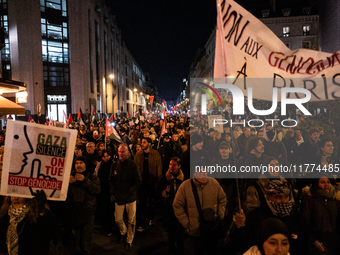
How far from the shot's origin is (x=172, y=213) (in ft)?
14.1

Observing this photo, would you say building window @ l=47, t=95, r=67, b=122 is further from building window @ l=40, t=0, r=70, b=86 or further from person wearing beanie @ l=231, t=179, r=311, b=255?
person wearing beanie @ l=231, t=179, r=311, b=255

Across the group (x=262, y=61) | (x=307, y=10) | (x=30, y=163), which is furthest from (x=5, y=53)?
(x=307, y=10)

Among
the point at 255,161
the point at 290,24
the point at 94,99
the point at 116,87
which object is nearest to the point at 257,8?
the point at 290,24

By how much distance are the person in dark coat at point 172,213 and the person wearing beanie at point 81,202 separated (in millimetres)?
1218

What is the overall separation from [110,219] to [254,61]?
171 inches

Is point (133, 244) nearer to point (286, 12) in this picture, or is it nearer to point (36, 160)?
point (36, 160)

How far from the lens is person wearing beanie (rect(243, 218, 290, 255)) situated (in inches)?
96.8

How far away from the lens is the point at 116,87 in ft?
185

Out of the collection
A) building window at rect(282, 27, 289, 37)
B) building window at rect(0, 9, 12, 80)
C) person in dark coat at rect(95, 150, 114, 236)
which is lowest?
person in dark coat at rect(95, 150, 114, 236)

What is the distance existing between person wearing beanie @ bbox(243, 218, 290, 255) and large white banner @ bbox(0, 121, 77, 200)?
230 centimetres

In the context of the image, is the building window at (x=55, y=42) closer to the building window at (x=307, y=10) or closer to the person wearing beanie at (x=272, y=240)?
the person wearing beanie at (x=272, y=240)

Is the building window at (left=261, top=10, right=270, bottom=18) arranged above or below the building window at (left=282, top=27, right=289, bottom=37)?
above

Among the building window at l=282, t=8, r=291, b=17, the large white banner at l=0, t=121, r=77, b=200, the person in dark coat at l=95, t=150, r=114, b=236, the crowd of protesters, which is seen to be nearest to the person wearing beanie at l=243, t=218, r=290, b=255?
the crowd of protesters

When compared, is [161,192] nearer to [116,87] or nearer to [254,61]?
[254,61]
